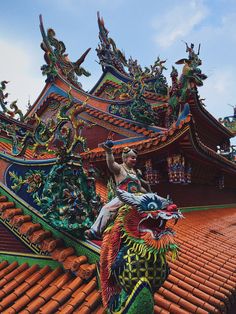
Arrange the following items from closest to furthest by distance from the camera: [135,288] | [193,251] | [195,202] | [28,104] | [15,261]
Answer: [135,288] < [15,261] < [193,251] < [195,202] < [28,104]

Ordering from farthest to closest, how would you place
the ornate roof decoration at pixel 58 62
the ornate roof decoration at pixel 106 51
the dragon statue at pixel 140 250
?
1. the ornate roof decoration at pixel 106 51
2. the ornate roof decoration at pixel 58 62
3. the dragon statue at pixel 140 250

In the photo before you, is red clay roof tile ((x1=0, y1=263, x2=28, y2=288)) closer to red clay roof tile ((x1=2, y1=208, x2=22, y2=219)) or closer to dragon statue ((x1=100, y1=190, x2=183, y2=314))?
red clay roof tile ((x1=2, y1=208, x2=22, y2=219))

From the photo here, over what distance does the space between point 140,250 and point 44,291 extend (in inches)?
57.8

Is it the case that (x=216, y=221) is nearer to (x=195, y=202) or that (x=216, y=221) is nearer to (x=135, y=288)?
(x=195, y=202)

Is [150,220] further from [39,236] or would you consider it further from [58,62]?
[58,62]

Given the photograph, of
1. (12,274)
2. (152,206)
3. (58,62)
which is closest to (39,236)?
(12,274)

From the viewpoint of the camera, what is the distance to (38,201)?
13.1ft

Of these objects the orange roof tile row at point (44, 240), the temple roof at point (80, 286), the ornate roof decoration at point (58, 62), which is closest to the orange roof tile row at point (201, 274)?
the temple roof at point (80, 286)

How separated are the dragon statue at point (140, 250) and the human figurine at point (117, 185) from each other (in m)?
0.36

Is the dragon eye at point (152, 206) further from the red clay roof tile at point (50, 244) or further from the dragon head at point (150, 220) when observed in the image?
the red clay roof tile at point (50, 244)

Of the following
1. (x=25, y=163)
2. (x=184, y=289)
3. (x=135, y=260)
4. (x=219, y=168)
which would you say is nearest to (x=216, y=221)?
(x=219, y=168)

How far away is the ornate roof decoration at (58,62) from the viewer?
9.02 m

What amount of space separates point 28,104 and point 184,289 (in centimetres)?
941

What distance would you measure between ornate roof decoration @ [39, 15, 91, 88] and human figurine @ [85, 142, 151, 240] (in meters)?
6.24
